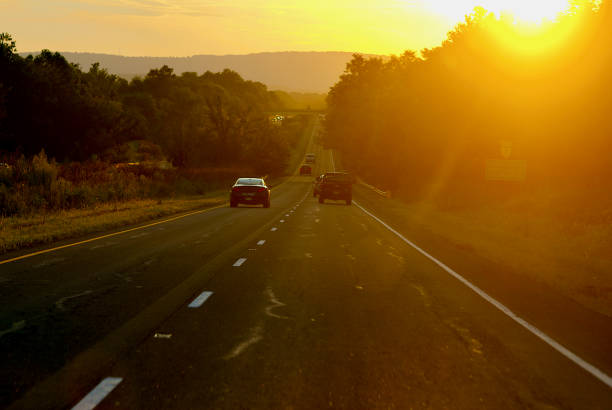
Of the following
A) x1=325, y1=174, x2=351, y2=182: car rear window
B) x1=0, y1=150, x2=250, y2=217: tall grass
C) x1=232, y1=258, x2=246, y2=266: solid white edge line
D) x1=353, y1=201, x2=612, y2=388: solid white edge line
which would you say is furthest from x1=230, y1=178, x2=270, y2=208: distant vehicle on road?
x1=353, y1=201, x2=612, y2=388: solid white edge line

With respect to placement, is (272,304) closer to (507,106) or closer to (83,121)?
(507,106)

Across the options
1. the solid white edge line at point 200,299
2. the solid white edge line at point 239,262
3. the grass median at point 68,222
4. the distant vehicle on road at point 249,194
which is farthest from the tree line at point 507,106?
the solid white edge line at point 200,299

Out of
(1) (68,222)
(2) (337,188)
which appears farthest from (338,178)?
(1) (68,222)

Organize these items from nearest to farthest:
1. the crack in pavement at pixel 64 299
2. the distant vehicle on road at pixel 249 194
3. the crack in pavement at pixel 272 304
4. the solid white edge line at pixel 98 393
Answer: the solid white edge line at pixel 98 393 < the crack in pavement at pixel 272 304 < the crack in pavement at pixel 64 299 < the distant vehicle on road at pixel 249 194

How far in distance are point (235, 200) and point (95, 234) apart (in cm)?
1855

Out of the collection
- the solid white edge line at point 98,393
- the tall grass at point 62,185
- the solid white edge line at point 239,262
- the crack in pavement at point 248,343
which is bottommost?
the tall grass at point 62,185

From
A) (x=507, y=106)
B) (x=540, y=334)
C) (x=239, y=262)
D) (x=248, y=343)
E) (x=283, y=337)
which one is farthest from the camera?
(x=507, y=106)

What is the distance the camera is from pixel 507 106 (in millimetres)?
40344

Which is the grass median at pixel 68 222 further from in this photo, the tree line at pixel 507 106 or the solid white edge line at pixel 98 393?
the tree line at pixel 507 106

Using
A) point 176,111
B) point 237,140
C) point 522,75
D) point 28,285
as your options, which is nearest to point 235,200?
point 522,75

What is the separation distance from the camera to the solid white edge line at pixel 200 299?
9.24 m

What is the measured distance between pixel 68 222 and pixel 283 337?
16.9m

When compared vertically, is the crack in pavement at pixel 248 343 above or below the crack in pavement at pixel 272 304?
above

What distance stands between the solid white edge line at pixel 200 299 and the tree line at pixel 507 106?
990 inches
